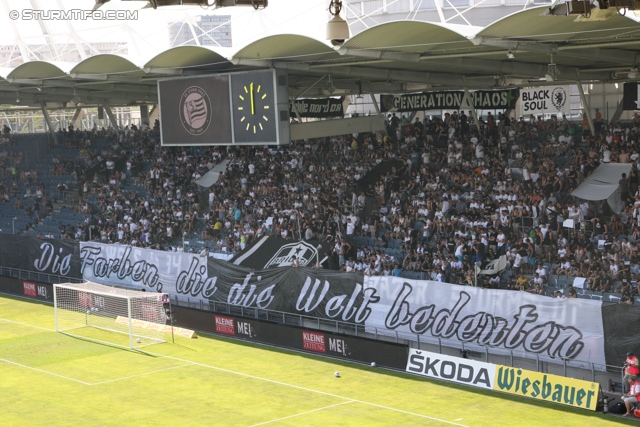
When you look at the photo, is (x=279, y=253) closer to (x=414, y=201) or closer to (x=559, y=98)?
(x=414, y=201)

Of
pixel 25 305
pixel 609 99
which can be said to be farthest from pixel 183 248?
pixel 609 99

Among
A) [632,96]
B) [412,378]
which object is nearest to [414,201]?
[632,96]

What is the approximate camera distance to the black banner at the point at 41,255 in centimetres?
3506

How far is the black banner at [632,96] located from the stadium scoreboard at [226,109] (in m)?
10.6

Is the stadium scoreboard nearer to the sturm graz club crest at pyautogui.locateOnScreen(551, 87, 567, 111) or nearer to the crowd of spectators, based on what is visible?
the crowd of spectators

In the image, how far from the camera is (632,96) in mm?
28609

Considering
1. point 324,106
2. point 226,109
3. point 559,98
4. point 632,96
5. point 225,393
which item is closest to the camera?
point 225,393

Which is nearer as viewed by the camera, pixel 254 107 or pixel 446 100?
pixel 254 107

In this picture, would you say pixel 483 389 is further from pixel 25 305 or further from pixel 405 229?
pixel 25 305

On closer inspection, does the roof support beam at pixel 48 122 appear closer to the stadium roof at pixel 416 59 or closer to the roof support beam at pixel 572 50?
the stadium roof at pixel 416 59

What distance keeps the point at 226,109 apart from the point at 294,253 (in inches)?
201

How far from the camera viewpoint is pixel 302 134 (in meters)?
29.8

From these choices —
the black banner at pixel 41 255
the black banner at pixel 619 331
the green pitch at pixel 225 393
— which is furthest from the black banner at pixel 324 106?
the black banner at pixel 619 331

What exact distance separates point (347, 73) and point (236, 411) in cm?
1390
